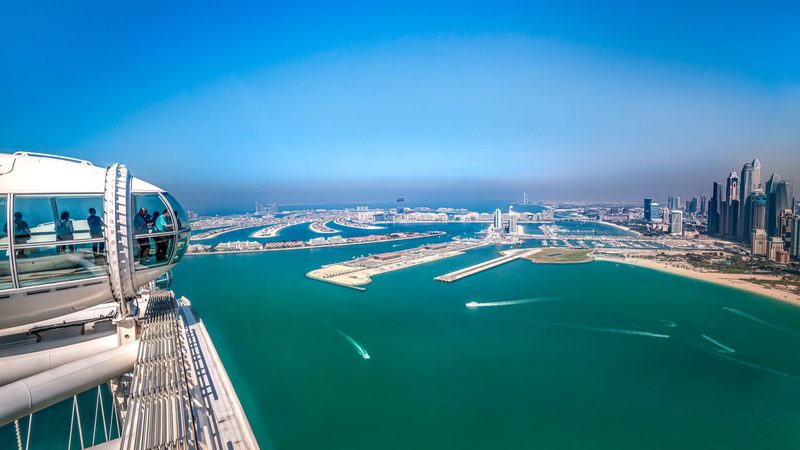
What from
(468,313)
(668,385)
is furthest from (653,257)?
(668,385)

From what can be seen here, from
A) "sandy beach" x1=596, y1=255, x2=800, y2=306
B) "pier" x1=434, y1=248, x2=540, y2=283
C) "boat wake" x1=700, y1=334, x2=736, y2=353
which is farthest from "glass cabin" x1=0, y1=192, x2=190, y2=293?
"sandy beach" x1=596, y1=255, x2=800, y2=306

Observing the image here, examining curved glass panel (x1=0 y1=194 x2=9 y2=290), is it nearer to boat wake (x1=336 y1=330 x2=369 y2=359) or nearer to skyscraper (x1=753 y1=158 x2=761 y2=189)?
boat wake (x1=336 y1=330 x2=369 y2=359)

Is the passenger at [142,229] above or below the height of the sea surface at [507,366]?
above

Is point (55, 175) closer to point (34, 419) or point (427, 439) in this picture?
point (427, 439)

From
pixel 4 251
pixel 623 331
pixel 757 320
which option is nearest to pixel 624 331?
pixel 623 331

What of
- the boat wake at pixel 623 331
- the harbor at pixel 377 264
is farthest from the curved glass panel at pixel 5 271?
the harbor at pixel 377 264

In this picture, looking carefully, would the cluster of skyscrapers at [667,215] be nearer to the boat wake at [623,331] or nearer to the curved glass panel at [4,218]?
the boat wake at [623,331]

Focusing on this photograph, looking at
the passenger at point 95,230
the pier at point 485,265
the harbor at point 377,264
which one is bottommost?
the pier at point 485,265
